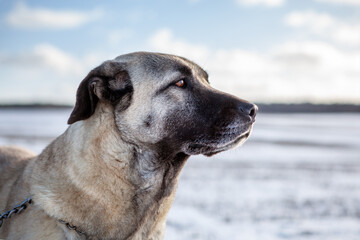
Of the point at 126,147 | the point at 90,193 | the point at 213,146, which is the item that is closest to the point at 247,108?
the point at 213,146

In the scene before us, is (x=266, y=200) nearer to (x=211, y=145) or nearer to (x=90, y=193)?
(x=211, y=145)

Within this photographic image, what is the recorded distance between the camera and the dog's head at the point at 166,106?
10.4 ft

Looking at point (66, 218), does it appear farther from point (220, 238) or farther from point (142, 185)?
point (220, 238)

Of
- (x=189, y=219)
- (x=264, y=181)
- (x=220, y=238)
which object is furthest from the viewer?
(x=264, y=181)

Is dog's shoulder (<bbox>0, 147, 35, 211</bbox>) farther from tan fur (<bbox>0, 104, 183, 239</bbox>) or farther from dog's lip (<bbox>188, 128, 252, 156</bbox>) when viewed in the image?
dog's lip (<bbox>188, 128, 252, 156</bbox>)

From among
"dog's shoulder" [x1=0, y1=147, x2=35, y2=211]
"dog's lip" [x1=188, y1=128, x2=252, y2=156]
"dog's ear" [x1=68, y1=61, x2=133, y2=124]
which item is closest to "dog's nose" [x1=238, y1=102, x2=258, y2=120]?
"dog's lip" [x1=188, y1=128, x2=252, y2=156]

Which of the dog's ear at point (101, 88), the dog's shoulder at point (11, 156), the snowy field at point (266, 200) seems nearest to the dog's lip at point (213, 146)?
the dog's ear at point (101, 88)

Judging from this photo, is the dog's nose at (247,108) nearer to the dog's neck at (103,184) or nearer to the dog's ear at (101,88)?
the dog's neck at (103,184)

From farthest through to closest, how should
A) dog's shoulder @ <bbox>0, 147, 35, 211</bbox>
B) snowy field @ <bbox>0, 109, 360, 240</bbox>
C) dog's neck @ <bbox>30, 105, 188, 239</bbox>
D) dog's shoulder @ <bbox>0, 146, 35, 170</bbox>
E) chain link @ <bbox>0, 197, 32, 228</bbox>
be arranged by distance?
snowy field @ <bbox>0, 109, 360, 240</bbox>
dog's shoulder @ <bbox>0, 146, 35, 170</bbox>
dog's shoulder @ <bbox>0, 147, 35, 211</bbox>
chain link @ <bbox>0, 197, 32, 228</bbox>
dog's neck @ <bbox>30, 105, 188, 239</bbox>

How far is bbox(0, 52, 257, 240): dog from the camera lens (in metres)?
3.10

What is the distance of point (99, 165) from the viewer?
311 cm

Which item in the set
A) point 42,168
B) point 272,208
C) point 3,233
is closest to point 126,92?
point 42,168

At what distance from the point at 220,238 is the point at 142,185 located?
2.10 metres

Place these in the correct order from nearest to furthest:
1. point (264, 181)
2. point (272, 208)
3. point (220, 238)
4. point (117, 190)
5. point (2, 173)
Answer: point (117, 190) → point (2, 173) → point (220, 238) → point (272, 208) → point (264, 181)
